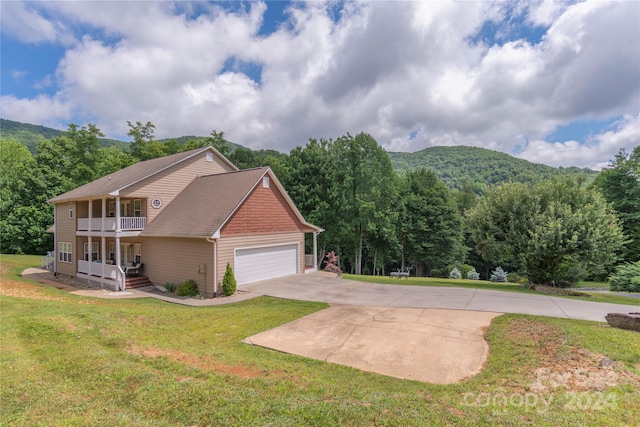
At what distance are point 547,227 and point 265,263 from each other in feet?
45.9

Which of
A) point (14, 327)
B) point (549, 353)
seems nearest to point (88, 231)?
point (14, 327)

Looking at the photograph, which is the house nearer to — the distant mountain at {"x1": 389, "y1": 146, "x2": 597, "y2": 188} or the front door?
the front door

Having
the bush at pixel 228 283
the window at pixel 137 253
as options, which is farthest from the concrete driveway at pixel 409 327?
the window at pixel 137 253

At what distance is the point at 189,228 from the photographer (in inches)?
624

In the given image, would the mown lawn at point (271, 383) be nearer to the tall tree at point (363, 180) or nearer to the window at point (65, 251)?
the window at point (65, 251)

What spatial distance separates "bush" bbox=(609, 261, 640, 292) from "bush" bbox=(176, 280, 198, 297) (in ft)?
84.2

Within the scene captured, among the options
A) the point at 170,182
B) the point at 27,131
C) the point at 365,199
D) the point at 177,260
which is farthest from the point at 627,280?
the point at 27,131

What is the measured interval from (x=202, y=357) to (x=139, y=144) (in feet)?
125

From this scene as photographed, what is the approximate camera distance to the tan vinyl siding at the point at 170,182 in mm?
18094

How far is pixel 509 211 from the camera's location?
1716 cm

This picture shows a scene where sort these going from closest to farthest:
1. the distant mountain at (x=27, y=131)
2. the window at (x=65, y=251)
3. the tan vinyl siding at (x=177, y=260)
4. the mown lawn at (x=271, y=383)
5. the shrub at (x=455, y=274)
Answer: the mown lawn at (x=271, y=383)
the tan vinyl siding at (x=177, y=260)
the window at (x=65, y=251)
the shrub at (x=455, y=274)
the distant mountain at (x=27, y=131)

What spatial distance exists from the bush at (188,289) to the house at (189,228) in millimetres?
329

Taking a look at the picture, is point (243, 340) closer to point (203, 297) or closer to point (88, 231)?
point (203, 297)

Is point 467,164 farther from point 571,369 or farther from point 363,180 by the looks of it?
point 571,369
